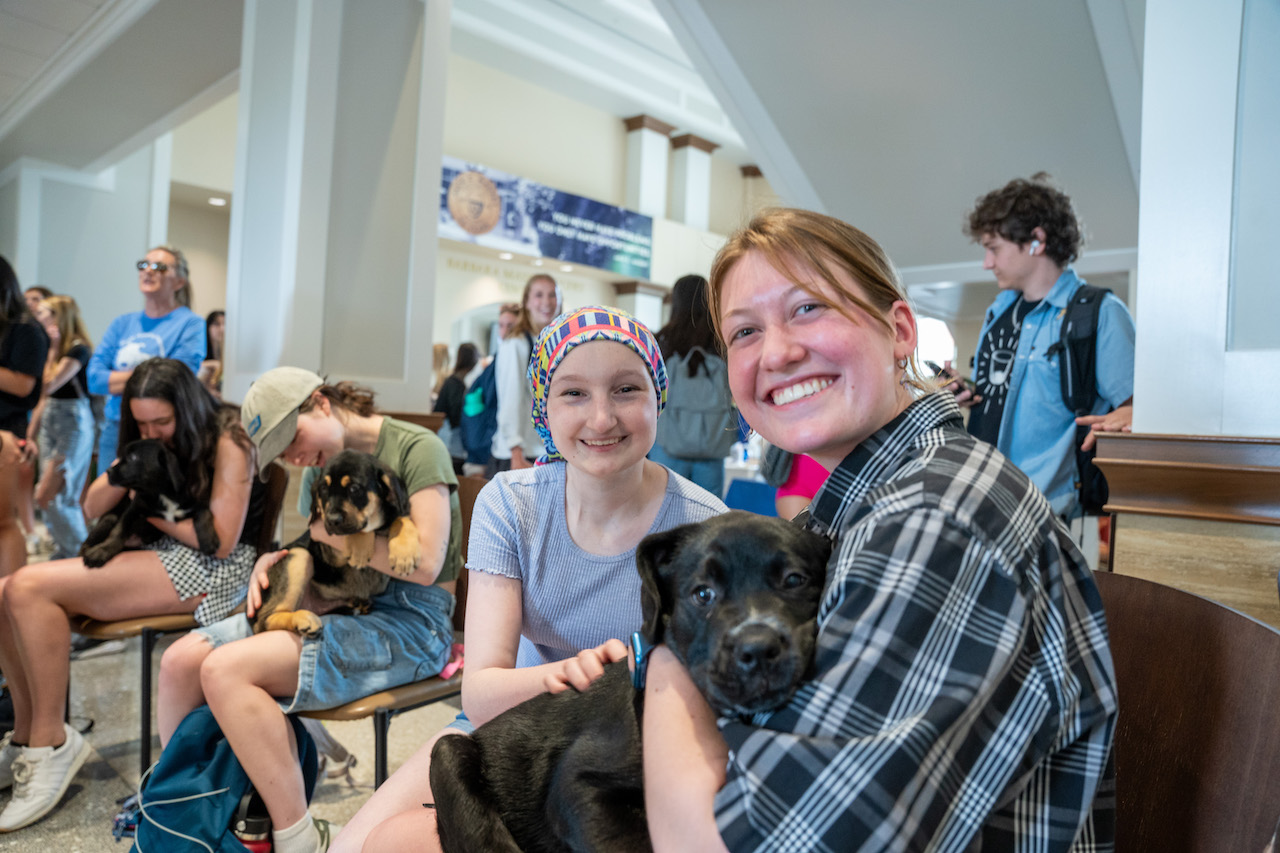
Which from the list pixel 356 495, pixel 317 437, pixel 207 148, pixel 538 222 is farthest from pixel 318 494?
pixel 538 222

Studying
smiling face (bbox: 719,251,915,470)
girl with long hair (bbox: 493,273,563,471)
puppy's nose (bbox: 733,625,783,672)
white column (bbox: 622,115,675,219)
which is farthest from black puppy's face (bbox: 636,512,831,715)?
white column (bbox: 622,115,675,219)

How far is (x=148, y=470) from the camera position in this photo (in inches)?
101

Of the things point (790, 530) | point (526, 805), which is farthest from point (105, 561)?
point (790, 530)

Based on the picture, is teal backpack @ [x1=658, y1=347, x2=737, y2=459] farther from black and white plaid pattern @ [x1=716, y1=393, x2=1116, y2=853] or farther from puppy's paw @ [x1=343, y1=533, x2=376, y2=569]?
black and white plaid pattern @ [x1=716, y1=393, x2=1116, y2=853]

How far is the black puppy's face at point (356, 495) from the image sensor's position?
206cm

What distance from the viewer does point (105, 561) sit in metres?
2.53

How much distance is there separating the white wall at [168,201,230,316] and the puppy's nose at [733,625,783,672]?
39.4 feet

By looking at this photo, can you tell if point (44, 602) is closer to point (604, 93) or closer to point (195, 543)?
point (195, 543)

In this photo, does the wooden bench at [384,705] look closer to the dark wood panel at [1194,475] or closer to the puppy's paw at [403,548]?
the puppy's paw at [403,548]

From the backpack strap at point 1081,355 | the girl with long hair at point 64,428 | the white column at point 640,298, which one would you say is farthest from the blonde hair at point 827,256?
the white column at point 640,298

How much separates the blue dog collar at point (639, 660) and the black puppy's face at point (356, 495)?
51.6 inches

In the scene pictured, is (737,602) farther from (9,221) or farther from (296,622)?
(9,221)

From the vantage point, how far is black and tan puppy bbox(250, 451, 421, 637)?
6.76 ft

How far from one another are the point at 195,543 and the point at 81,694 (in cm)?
141
